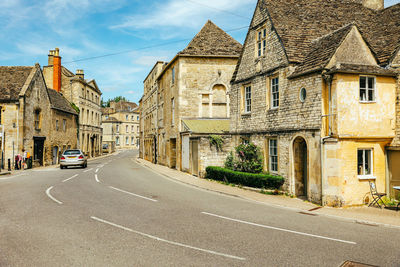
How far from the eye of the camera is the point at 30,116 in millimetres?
29766

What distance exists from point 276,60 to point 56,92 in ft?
109

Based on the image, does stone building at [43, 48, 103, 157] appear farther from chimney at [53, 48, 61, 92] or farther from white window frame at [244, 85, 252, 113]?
white window frame at [244, 85, 252, 113]

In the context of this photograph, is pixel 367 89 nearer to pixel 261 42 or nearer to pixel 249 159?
pixel 261 42

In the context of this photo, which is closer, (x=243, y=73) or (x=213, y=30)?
(x=243, y=73)

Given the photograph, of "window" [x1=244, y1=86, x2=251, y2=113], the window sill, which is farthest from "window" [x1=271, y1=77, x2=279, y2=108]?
the window sill

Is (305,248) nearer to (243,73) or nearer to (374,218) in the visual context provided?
(374,218)

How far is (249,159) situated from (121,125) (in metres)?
78.5

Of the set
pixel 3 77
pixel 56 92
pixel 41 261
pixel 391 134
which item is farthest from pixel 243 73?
pixel 56 92

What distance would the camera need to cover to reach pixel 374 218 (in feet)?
33.1

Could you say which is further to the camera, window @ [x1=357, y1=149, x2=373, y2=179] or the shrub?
the shrub

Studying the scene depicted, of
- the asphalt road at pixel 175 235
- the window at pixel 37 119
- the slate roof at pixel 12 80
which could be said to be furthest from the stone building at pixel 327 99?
the window at pixel 37 119

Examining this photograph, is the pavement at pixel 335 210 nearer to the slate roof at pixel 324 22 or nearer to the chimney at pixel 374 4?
the slate roof at pixel 324 22

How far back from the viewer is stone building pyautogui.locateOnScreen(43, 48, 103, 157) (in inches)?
1638

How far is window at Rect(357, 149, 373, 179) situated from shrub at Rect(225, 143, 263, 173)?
16.7ft
